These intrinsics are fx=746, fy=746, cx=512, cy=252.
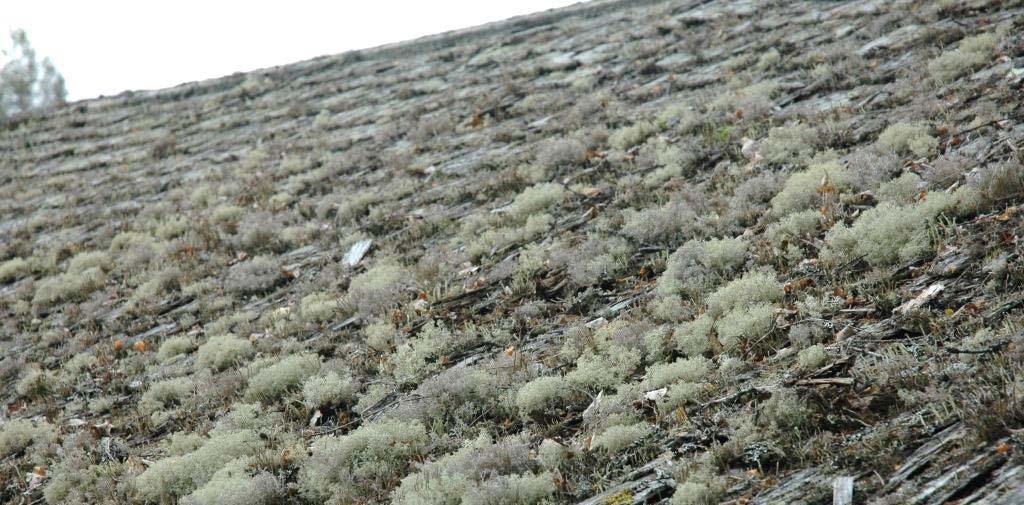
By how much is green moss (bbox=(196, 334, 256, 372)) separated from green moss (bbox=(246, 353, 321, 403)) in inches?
30.9

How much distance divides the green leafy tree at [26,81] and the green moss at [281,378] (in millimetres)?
34386

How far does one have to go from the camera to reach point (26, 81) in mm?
38594

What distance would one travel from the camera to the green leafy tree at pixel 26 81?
36719 mm

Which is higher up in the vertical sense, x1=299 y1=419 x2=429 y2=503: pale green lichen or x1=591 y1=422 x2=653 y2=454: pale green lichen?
x1=591 y1=422 x2=653 y2=454: pale green lichen

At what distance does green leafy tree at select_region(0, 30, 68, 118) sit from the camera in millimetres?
36719

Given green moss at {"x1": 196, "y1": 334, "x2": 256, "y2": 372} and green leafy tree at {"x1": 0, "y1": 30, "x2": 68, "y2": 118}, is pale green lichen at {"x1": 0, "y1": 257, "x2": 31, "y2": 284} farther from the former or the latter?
green leafy tree at {"x1": 0, "y1": 30, "x2": 68, "y2": 118}

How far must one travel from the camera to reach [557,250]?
8570 millimetres

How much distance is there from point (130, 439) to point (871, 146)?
849 cm

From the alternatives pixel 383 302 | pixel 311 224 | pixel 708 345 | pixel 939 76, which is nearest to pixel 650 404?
pixel 708 345

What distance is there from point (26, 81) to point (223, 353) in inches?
1517

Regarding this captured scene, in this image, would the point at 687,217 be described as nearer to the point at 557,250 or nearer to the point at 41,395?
the point at 557,250

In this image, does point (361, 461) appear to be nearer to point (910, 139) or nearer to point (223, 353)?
point (223, 353)

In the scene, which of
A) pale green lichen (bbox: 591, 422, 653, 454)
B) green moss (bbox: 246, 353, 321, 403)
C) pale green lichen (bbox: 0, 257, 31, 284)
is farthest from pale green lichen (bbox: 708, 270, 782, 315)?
pale green lichen (bbox: 0, 257, 31, 284)

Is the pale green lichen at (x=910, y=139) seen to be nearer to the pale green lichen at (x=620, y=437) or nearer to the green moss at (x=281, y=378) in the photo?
the pale green lichen at (x=620, y=437)
